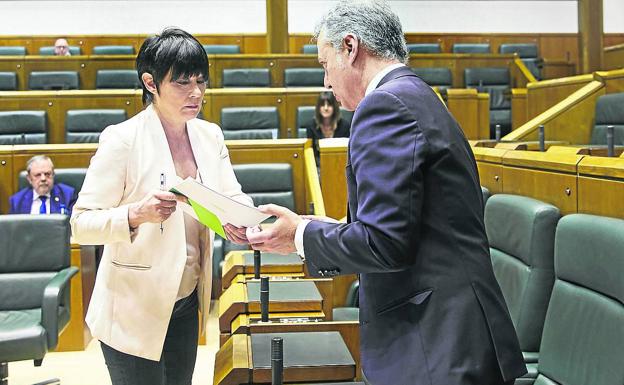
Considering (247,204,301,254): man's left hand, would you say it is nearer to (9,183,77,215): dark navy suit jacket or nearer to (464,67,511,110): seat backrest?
(9,183,77,215): dark navy suit jacket

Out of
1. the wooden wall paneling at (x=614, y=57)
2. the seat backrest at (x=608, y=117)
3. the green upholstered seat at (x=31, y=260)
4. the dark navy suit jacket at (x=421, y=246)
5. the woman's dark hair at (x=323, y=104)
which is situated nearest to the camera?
the dark navy suit jacket at (x=421, y=246)

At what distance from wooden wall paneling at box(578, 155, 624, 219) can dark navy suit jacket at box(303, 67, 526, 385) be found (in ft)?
1.12

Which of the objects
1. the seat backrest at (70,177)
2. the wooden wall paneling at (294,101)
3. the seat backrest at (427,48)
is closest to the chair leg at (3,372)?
the seat backrest at (70,177)

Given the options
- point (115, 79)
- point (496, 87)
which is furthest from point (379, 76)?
point (496, 87)

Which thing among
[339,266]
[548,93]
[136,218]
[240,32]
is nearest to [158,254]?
[136,218]

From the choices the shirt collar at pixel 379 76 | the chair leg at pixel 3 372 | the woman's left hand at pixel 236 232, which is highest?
the shirt collar at pixel 379 76

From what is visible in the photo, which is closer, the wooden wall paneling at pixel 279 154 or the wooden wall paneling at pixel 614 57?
the wooden wall paneling at pixel 279 154

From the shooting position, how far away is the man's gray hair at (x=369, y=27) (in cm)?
60

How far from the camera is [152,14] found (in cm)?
515

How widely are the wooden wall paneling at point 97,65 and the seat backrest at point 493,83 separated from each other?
5.33 ft

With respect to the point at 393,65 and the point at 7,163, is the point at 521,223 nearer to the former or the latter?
the point at 393,65

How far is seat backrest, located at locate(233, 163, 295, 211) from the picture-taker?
2.11 m

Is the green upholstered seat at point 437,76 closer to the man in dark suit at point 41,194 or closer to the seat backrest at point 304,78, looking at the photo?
the seat backrest at point 304,78

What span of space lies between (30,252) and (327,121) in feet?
4.07
